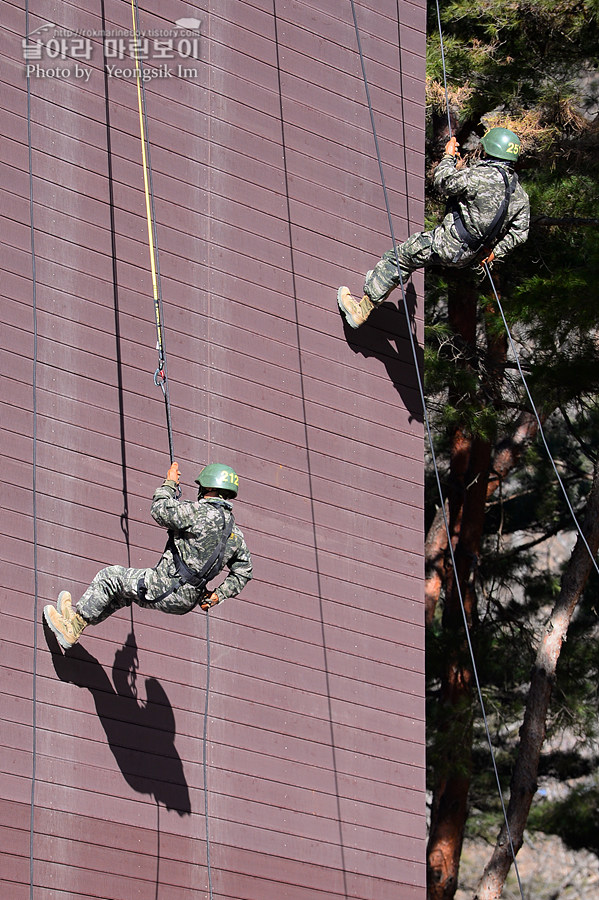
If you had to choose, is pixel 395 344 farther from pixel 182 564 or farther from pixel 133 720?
pixel 133 720

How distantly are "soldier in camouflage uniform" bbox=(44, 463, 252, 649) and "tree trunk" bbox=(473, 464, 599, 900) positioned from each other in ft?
22.8

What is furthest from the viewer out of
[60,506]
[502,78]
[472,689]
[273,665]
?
[472,689]

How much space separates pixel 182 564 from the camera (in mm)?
7238

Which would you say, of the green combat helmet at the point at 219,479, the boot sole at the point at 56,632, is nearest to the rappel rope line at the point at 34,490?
the boot sole at the point at 56,632

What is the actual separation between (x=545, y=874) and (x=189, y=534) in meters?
23.9

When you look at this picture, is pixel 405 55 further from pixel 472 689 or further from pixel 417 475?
pixel 472 689

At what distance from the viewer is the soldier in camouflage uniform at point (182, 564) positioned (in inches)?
281

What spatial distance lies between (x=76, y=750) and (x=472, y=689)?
9.39 m

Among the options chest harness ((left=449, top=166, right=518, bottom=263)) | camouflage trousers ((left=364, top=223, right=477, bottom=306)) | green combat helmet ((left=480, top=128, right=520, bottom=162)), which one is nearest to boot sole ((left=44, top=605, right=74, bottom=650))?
camouflage trousers ((left=364, top=223, right=477, bottom=306))

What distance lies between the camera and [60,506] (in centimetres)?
783

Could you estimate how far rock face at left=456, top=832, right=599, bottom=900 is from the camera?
25.9 m

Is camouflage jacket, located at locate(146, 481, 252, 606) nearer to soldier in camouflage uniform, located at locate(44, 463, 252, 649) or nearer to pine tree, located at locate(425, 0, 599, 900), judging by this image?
soldier in camouflage uniform, located at locate(44, 463, 252, 649)

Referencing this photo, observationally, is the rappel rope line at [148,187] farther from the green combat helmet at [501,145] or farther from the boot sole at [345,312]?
the green combat helmet at [501,145]

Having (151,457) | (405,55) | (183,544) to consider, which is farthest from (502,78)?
(183,544)
